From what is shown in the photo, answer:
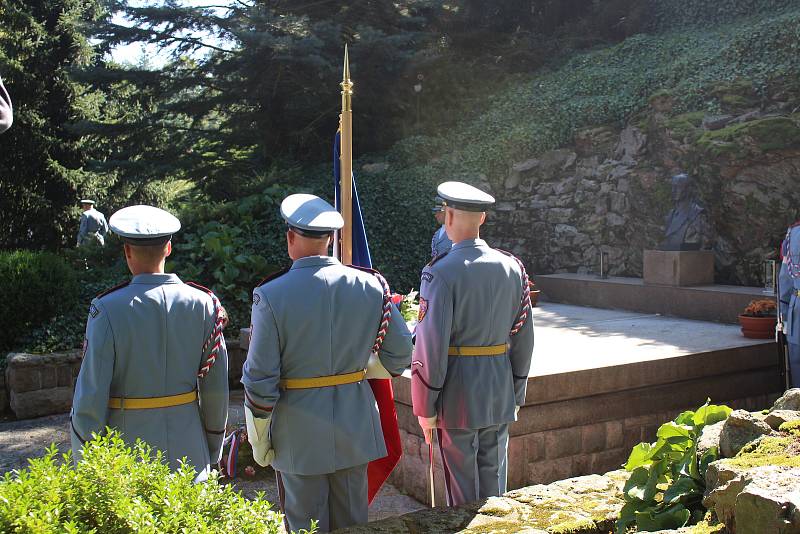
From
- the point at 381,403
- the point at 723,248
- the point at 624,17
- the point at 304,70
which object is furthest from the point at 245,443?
the point at 624,17

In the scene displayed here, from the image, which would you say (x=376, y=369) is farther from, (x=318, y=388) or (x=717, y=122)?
(x=717, y=122)

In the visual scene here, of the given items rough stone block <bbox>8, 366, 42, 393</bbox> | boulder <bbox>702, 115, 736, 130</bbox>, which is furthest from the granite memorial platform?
boulder <bbox>702, 115, 736, 130</bbox>

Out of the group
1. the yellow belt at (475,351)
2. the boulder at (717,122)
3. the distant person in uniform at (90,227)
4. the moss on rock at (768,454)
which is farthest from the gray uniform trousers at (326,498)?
the distant person in uniform at (90,227)

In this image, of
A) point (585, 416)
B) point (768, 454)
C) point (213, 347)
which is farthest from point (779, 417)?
point (585, 416)


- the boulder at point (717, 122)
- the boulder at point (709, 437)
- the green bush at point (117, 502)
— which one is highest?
the boulder at point (717, 122)

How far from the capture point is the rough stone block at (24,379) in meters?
7.93

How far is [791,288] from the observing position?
6230 millimetres

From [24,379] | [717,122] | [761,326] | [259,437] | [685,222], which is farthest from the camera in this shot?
[717,122]

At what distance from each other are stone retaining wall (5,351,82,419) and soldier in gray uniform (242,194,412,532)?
543 centimetres

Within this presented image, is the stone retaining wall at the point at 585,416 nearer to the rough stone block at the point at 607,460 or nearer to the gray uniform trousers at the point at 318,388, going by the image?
the rough stone block at the point at 607,460

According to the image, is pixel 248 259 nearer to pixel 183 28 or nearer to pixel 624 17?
pixel 183 28

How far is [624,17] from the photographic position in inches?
687

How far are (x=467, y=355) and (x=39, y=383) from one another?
5716 mm

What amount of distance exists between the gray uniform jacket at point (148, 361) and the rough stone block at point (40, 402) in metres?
5.47
